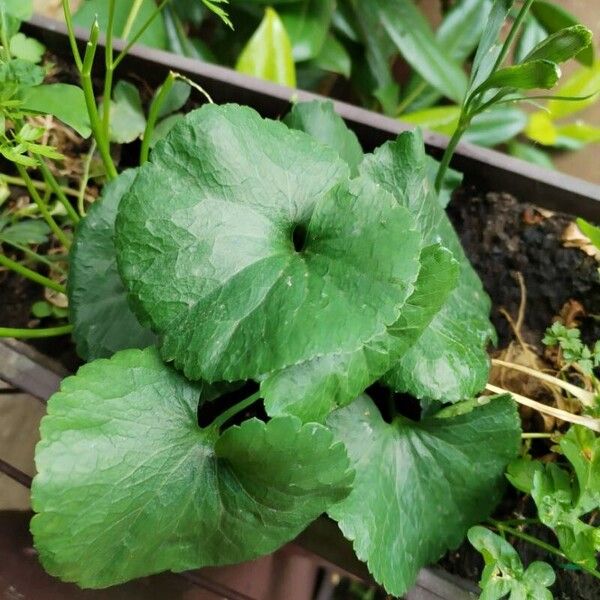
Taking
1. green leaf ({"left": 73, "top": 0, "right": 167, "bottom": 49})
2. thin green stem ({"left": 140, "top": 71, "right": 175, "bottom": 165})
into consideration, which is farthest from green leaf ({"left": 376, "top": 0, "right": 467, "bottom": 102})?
thin green stem ({"left": 140, "top": 71, "right": 175, "bottom": 165})

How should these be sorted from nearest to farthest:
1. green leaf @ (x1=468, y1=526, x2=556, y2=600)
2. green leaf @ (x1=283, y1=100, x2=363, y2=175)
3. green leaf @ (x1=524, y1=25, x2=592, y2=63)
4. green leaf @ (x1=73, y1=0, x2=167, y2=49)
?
1. green leaf @ (x1=524, y1=25, x2=592, y2=63)
2. green leaf @ (x1=468, y1=526, x2=556, y2=600)
3. green leaf @ (x1=283, y1=100, x2=363, y2=175)
4. green leaf @ (x1=73, y1=0, x2=167, y2=49)

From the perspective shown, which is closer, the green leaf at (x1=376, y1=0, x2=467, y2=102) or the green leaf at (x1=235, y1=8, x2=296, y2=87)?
the green leaf at (x1=235, y1=8, x2=296, y2=87)

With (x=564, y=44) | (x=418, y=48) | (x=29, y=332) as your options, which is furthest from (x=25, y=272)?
(x=418, y=48)

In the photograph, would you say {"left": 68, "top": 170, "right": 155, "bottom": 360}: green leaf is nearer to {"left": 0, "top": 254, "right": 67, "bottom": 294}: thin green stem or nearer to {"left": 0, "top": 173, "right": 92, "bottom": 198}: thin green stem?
{"left": 0, "top": 254, "right": 67, "bottom": 294}: thin green stem

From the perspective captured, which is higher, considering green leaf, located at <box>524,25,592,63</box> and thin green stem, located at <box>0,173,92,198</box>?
green leaf, located at <box>524,25,592,63</box>

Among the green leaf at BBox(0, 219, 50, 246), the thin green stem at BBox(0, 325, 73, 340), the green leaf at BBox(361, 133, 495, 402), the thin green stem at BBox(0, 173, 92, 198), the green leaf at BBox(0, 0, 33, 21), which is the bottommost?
the thin green stem at BBox(0, 325, 73, 340)

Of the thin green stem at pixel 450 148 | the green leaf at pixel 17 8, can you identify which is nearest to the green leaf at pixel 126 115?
the green leaf at pixel 17 8

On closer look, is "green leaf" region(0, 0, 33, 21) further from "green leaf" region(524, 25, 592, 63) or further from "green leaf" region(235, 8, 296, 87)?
"green leaf" region(524, 25, 592, 63)

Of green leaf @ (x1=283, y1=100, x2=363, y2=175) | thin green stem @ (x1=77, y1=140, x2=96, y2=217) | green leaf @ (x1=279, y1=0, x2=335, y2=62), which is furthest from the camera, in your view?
green leaf @ (x1=279, y1=0, x2=335, y2=62)

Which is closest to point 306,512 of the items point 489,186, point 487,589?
point 487,589
